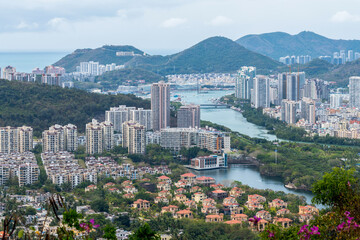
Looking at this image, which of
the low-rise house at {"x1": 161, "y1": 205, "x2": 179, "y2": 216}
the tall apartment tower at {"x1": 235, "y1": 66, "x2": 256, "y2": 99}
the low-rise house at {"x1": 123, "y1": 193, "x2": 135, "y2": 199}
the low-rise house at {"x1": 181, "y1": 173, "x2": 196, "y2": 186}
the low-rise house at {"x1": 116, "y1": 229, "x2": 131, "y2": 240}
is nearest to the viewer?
the low-rise house at {"x1": 116, "y1": 229, "x2": 131, "y2": 240}

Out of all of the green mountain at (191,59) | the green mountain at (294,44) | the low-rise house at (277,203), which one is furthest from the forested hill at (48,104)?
the green mountain at (294,44)

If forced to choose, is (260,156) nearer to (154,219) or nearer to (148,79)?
(154,219)

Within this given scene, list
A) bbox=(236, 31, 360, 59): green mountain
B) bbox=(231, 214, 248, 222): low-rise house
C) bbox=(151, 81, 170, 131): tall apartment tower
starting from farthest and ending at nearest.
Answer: bbox=(236, 31, 360, 59): green mountain → bbox=(151, 81, 170, 131): tall apartment tower → bbox=(231, 214, 248, 222): low-rise house

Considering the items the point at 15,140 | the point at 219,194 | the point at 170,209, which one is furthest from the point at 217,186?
the point at 15,140

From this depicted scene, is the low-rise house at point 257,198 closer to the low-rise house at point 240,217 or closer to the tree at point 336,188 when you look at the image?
the low-rise house at point 240,217

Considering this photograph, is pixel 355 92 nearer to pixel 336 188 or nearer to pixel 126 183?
pixel 126 183

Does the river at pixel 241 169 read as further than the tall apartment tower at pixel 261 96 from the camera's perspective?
No

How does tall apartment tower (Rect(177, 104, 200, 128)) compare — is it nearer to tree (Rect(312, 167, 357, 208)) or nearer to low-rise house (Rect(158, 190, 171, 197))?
low-rise house (Rect(158, 190, 171, 197))

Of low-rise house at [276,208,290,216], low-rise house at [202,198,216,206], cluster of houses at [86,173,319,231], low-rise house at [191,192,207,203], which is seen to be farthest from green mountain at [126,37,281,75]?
low-rise house at [276,208,290,216]
